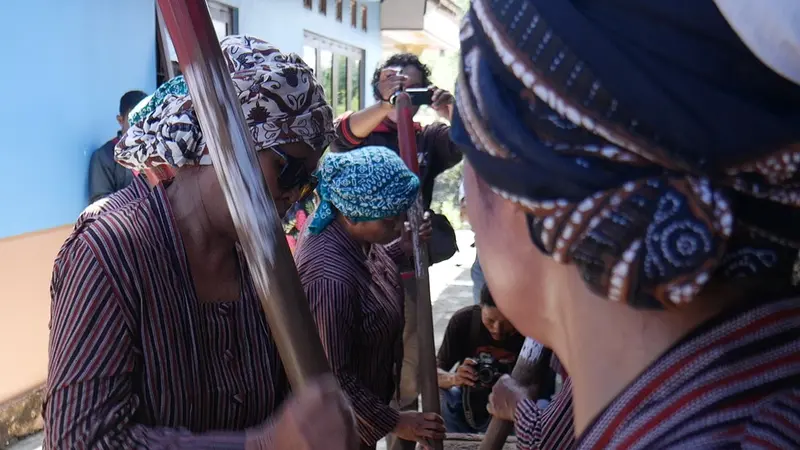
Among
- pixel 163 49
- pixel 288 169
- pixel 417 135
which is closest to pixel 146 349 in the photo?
pixel 288 169

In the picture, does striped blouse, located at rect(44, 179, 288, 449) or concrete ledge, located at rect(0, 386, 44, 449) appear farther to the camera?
concrete ledge, located at rect(0, 386, 44, 449)

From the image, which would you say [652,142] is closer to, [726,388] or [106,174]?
[726,388]

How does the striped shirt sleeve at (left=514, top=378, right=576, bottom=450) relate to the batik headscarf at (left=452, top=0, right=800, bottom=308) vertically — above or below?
below

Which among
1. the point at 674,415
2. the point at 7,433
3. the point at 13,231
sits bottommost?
the point at 7,433

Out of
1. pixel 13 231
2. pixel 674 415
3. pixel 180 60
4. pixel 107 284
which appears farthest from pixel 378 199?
pixel 13 231

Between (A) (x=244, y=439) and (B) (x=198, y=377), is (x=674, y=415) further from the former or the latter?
(B) (x=198, y=377)

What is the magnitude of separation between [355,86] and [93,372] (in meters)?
12.0

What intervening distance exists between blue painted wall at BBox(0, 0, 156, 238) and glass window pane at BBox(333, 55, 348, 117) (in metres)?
5.95

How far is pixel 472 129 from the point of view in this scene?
0.85 metres

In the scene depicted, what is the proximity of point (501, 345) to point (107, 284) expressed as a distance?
277cm

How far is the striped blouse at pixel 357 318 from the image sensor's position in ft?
8.85

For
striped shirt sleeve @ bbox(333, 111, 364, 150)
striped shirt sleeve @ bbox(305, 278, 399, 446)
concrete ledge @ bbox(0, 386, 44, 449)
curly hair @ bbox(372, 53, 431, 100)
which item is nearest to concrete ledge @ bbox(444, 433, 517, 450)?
striped shirt sleeve @ bbox(305, 278, 399, 446)

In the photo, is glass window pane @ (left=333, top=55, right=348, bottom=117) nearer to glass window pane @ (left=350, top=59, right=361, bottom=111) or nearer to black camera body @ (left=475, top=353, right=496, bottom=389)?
glass window pane @ (left=350, top=59, right=361, bottom=111)

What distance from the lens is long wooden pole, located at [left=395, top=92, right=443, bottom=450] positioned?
3.17 m
